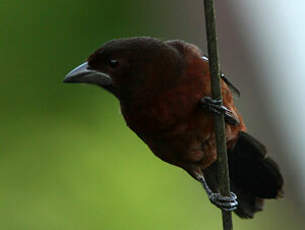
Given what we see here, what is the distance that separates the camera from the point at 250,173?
500cm

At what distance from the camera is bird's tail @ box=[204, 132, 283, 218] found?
4.91m

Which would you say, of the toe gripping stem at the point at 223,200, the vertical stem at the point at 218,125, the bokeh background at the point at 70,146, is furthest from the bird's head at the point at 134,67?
the bokeh background at the point at 70,146

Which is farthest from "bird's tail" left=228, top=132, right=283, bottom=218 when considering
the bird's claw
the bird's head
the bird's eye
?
the bird's eye

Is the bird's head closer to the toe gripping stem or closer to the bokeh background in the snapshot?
the toe gripping stem

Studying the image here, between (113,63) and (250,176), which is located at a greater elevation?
(113,63)

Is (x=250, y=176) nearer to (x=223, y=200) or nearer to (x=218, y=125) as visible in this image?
(x=223, y=200)

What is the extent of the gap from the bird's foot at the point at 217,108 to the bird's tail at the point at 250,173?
59cm

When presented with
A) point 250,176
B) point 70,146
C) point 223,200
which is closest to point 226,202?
point 223,200

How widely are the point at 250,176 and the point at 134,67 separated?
1239 mm

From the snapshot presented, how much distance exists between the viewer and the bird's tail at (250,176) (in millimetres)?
4910

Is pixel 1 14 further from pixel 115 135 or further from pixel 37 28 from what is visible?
pixel 115 135

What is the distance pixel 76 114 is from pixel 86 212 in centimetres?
75

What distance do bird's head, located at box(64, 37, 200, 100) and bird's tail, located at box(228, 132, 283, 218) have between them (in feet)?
3.18

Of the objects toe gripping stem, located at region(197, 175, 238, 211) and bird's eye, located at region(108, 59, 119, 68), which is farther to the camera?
bird's eye, located at region(108, 59, 119, 68)
